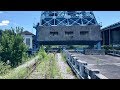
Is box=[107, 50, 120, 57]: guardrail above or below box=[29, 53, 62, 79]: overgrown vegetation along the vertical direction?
above

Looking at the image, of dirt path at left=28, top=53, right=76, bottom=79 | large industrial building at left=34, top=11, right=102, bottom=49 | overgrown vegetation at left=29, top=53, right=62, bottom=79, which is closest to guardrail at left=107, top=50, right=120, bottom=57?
large industrial building at left=34, top=11, right=102, bottom=49

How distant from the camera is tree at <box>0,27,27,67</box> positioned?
18.4 m

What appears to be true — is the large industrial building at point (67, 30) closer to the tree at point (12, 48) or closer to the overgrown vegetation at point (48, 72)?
the tree at point (12, 48)

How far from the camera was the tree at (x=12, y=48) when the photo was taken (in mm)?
18375

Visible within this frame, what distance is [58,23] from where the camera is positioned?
34.9m

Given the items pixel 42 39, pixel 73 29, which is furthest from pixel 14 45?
pixel 73 29

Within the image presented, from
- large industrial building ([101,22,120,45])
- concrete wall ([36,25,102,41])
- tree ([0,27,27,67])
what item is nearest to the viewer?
tree ([0,27,27,67])

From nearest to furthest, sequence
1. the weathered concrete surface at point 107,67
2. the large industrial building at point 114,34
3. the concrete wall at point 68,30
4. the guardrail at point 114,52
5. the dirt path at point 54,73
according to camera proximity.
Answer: the dirt path at point 54,73, the weathered concrete surface at point 107,67, the guardrail at point 114,52, the large industrial building at point 114,34, the concrete wall at point 68,30

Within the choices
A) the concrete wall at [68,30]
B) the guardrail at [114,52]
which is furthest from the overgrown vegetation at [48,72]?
the concrete wall at [68,30]

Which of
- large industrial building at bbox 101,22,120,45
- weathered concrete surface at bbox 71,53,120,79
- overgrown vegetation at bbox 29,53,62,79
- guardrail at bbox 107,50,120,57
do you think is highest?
large industrial building at bbox 101,22,120,45

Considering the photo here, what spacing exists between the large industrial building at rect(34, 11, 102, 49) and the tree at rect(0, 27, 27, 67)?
14412 mm

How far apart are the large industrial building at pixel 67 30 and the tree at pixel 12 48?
14.4 metres

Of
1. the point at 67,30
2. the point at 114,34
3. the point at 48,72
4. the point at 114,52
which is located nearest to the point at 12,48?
the point at 48,72

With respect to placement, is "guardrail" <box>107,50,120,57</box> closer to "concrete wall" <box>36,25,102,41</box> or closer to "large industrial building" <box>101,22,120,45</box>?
"large industrial building" <box>101,22,120,45</box>
